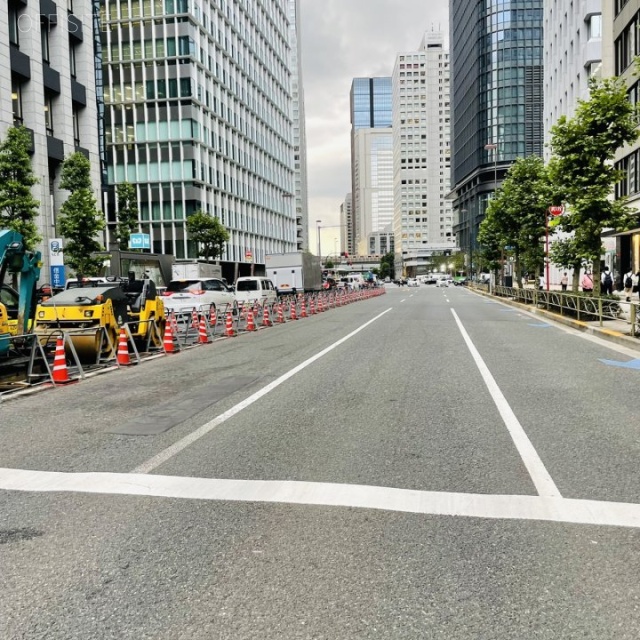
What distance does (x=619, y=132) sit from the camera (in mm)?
21266

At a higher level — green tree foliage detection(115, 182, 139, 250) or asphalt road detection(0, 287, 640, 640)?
green tree foliage detection(115, 182, 139, 250)

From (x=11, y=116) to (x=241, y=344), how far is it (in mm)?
23112

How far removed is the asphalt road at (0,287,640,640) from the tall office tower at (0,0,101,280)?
28.9 m

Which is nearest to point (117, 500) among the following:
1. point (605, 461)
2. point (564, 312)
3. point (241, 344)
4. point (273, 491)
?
point (273, 491)

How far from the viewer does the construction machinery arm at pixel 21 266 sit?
1142cm

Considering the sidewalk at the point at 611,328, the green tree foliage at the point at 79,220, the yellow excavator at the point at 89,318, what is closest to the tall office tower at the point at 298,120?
the green tree foliage at the point at 79,220

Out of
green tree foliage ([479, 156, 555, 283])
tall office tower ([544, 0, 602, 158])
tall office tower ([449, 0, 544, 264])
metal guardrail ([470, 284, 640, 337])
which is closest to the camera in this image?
metal guardrail ([470, 284, 640, 337])

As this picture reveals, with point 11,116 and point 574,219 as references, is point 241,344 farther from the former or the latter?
point 11,116

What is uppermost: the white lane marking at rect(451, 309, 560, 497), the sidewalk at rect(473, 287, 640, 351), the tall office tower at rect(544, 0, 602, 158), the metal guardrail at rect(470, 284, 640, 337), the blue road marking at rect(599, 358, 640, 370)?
the tall office tower at rect(544, 0, 602, 158)

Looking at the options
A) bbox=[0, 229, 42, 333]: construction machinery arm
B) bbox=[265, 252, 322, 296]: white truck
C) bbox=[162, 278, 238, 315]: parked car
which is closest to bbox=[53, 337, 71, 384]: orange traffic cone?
bbox=[0, 229, 42, 333]: construction machinery arm

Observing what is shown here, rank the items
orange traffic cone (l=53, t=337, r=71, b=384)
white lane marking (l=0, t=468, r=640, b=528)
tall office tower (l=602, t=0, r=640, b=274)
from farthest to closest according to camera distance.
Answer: tall office tower (l=602, t=0, r=640, b=274), orange traffic cone (l=53, t=337, r=71, b=384), white lane marking (l=0, t=468, r=640, b=528)

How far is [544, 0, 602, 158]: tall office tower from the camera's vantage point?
164 feet

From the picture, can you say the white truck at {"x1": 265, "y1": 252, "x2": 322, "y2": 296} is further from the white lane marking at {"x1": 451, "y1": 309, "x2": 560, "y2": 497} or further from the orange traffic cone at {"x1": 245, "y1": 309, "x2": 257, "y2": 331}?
the white lane marking at {"x1": 451, "y1": 309, "x2": 560, "y2": 497}

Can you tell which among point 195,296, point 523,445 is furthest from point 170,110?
point 523,445
